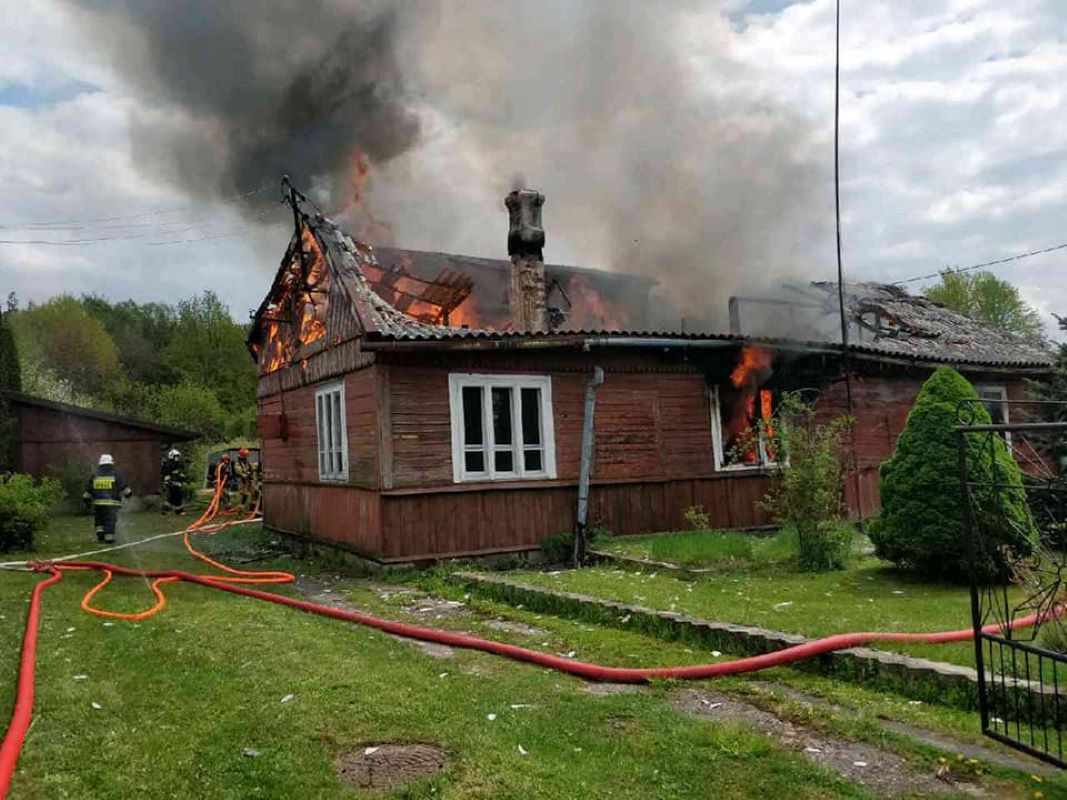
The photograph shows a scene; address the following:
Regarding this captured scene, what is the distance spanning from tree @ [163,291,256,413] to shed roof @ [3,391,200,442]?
1005 inches

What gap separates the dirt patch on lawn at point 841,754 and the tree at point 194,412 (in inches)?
1769

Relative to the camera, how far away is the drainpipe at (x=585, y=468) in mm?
12125

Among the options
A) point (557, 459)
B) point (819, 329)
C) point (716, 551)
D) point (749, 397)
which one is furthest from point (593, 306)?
point (716, 551)

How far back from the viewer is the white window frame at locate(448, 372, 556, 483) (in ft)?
38.9

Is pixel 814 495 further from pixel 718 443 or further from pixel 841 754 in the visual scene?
pixel 841 754

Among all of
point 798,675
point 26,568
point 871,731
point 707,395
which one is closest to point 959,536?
point 798,675

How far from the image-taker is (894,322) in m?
21.6

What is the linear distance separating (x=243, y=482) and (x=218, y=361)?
37.2 meters

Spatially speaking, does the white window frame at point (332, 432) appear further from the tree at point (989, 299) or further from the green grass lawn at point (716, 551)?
the tree at point (989, 299)

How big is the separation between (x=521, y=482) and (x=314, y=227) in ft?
20.6

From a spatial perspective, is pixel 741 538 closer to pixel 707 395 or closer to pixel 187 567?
pixel 707 395

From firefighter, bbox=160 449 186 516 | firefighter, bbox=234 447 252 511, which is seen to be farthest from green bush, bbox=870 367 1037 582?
firefighter, bbox=160 449 186 516

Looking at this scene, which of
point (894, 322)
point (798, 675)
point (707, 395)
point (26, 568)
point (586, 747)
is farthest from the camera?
point (894, 322)

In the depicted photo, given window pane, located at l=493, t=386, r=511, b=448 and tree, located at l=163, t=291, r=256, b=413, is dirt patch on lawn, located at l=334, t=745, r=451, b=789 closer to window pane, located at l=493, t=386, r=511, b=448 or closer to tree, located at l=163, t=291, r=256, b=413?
window pane, located at l=493, t=386, r=511, b=448
